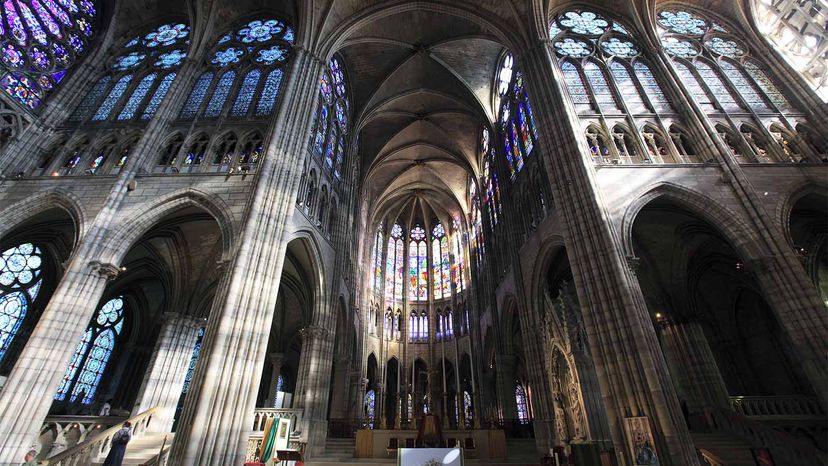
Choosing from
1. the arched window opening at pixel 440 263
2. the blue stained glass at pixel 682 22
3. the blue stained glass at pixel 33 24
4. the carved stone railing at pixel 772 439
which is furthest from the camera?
the arched window opening at pixel 440 263

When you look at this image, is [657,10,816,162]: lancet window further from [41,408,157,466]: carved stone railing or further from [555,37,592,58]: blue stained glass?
[41,408,157,466]: carved stone railing

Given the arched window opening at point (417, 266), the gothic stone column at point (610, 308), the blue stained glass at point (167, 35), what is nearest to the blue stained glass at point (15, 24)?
the blue stained glass at point (167, 35)

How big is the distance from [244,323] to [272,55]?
12435 mm

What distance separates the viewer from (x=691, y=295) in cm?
1477

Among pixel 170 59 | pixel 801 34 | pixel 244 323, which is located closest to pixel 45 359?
pixel 244 323

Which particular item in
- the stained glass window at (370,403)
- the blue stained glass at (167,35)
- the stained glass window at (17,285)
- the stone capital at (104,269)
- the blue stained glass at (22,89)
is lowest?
the stained glass window at (370,403)

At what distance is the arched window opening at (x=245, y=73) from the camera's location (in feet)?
45.9

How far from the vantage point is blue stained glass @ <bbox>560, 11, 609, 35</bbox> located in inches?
655

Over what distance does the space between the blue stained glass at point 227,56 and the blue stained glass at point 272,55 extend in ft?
2.92

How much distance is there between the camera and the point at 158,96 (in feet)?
46.9

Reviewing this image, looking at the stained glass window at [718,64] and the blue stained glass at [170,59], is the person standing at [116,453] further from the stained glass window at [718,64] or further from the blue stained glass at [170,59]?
the stained glass window at [718,64]

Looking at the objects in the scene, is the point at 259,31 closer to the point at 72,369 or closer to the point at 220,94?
the point at 220,94

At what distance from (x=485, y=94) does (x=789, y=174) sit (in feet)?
43.0

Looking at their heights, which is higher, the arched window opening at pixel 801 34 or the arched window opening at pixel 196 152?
the arched window opening at pixel 801 34
